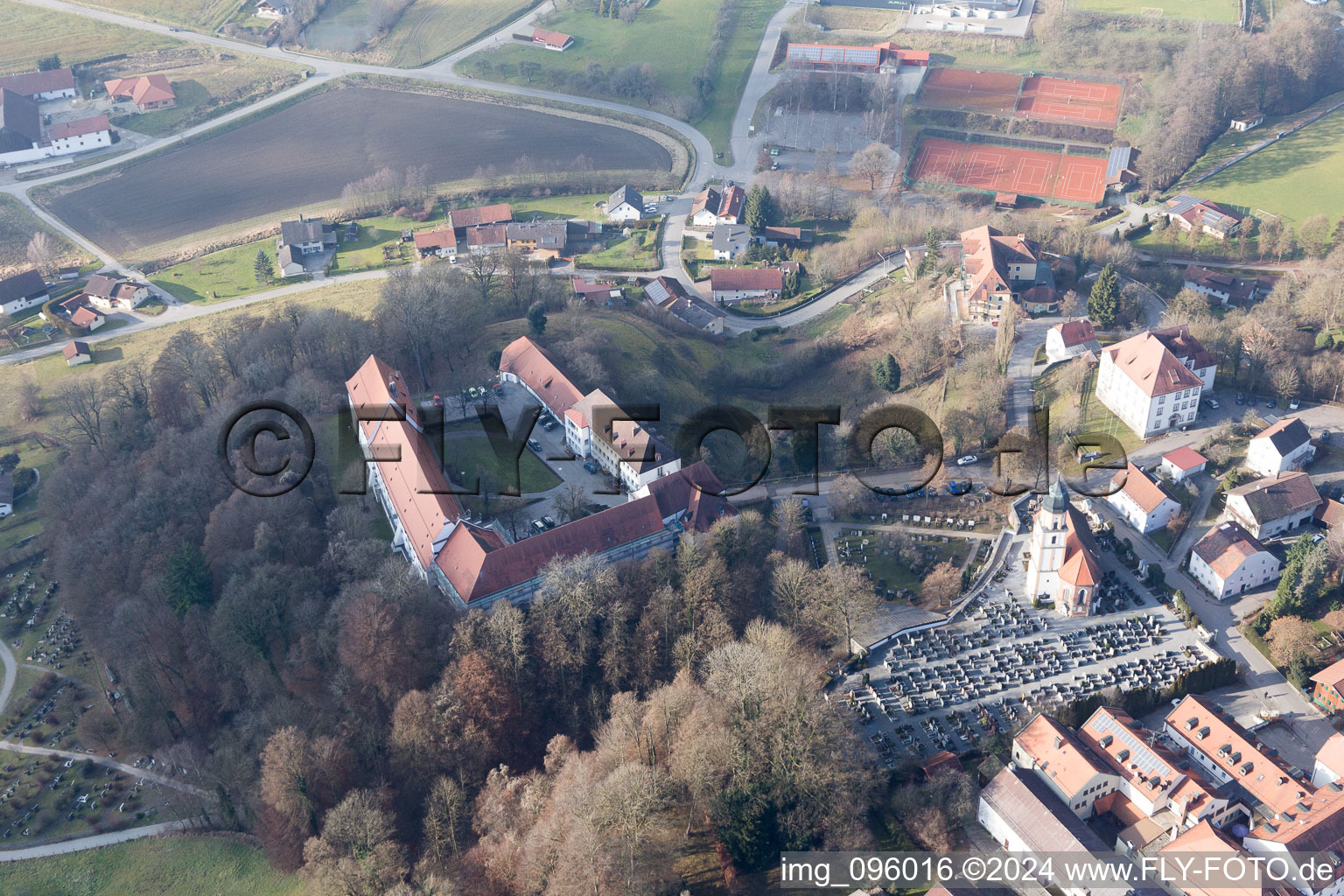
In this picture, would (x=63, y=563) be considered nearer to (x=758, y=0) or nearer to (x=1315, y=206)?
(x=1315, y=206)

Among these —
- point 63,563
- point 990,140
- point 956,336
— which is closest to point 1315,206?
point 990,140

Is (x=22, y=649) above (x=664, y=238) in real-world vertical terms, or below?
below

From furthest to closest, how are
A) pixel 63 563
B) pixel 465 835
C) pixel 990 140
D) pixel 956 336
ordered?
1. pixel 990 140
2. pixel 956 336
3. pixel 63 563
4. pixel 465 835

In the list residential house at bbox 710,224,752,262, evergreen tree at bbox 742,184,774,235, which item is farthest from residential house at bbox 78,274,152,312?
evergreen tree at bbox 742,184,774,235

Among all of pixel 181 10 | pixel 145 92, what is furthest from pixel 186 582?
pixel 181 10

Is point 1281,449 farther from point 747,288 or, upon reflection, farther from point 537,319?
point 537,319

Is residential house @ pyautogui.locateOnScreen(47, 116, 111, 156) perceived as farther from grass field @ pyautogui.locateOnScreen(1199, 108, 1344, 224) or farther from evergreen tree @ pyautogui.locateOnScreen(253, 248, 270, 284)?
grass field @ pyautogui.locateOnScreen(1199, 108, 1344, 224)
